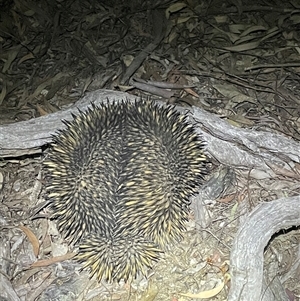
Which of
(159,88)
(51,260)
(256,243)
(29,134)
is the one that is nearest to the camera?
(256,243)

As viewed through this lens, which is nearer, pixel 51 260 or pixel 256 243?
pixel 256 243

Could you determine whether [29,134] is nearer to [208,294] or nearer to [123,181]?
[123,181]

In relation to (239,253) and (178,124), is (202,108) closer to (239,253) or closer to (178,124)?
(178,124)

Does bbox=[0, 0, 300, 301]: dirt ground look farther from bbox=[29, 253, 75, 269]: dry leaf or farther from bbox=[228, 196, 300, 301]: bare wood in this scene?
bbox=[228, 196, 300, 301]: bare wood

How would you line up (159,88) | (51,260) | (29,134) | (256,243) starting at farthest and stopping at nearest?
(159,88) < (29,134) < (51,260) < (256,243)

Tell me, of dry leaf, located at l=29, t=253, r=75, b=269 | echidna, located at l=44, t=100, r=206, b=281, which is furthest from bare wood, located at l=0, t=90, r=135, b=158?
dry leaf, located at l=29, t=253, r=75, b=269

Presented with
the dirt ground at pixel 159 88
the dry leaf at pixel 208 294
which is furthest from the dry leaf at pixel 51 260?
the dry leaf at pixel 208 294

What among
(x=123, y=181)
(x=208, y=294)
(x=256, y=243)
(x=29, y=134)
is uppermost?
(x=123, y=181)

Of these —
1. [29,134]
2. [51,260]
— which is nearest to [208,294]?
[51,260]

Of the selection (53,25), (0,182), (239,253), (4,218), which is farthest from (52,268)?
(53,25)
